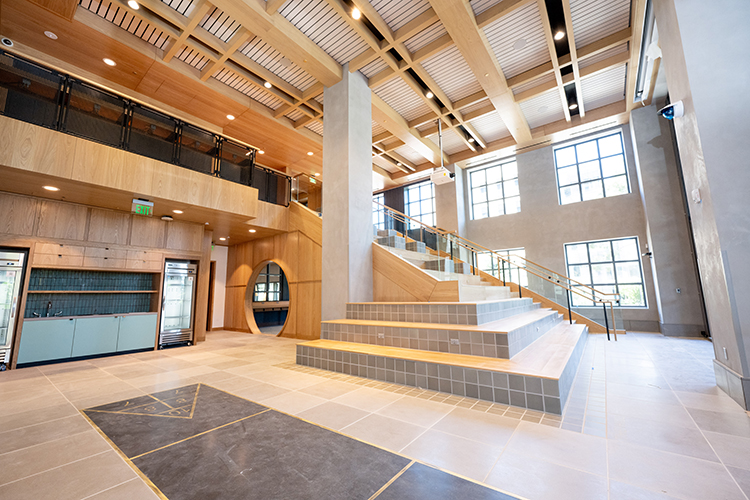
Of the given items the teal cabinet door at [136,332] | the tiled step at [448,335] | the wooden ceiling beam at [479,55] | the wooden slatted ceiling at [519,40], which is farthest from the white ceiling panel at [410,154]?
the teal cabinet door at [136,332]

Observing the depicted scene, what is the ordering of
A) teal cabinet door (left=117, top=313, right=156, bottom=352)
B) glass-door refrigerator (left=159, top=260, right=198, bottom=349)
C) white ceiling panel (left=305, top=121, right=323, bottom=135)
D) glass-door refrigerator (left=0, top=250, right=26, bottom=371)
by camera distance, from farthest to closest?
white ceiling panel (left=305, top=121, right=323, bottom=135), glass-door refrigerator (left=159, top=260, right=198, bottom=349), teal cabinet door (left=117, top=313, right=156, bottom=352), glass-door refrigerator (left=0, top=250, right=26, bottom=371)

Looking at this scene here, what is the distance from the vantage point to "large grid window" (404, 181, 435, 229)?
539 inches

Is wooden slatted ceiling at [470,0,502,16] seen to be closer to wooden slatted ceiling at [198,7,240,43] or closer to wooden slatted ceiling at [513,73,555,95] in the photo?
wooden slatted ceiling at [513,73,555,95]

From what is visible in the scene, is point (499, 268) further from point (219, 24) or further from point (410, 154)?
point (219, 24)

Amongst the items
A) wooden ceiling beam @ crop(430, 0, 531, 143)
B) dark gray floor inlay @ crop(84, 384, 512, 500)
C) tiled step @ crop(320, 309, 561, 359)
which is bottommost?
dark gray floor inlay @ crop(84, 384, 512, 500)

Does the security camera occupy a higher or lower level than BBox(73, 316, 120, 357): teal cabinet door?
higher

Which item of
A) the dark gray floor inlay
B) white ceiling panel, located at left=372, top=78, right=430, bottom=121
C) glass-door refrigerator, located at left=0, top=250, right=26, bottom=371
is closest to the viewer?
the dark gray floor inlay

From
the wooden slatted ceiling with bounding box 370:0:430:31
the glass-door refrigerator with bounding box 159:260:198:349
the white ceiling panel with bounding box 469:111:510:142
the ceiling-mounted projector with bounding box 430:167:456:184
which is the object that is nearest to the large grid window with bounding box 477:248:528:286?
the ceiling-mounted projector with bounding box 430:167:456:184

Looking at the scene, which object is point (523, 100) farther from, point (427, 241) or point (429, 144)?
point (427, 241)

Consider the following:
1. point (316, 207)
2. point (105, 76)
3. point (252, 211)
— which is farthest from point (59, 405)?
point (105, 76)

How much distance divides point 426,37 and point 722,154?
16.8 ft

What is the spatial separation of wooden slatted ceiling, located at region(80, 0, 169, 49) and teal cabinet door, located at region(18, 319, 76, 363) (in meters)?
5.43

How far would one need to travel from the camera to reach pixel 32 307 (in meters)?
5.50

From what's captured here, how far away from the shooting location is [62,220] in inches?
227
